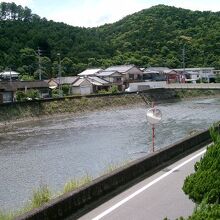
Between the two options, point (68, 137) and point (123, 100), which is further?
point (123, 100)

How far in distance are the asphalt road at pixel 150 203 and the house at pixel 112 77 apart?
55971 mm

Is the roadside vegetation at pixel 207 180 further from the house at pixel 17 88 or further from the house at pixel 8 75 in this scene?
the house at pixel 8 75

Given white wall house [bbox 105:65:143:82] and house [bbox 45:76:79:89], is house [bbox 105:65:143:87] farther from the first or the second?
house [bbox 45:76:79:89]

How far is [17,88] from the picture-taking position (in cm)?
4853

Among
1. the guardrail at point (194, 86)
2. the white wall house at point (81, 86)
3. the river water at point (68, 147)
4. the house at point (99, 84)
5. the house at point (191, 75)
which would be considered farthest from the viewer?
the house at point (191, 75)

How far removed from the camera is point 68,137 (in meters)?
28.3

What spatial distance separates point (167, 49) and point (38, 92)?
2214 inches

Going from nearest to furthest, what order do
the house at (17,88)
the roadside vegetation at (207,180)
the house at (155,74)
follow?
the roadside vegetation at (207,180), the house at (17,88), the house at (155,74)

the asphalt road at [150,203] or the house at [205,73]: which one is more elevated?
the house at [205,73]

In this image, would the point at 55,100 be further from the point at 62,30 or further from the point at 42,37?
the point at 62,30

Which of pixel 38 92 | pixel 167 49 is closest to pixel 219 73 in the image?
pixel 167 49

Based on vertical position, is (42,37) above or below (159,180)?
above

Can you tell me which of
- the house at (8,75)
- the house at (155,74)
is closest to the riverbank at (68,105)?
the house at (155,74)

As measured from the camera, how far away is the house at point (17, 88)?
44.4 metres
